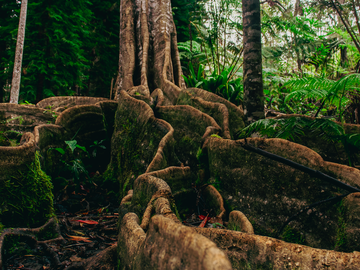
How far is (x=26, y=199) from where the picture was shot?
9.79 ft

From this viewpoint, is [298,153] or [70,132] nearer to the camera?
[298,153]

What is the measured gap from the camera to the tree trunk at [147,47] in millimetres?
6105

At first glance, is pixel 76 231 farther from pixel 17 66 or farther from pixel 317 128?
pixel 17 66

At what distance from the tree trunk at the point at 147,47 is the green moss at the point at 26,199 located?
337 centimetres

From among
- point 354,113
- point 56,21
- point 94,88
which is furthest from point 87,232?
point 94,88

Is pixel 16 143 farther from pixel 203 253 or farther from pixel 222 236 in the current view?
pixel 203 253

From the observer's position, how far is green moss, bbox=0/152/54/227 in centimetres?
283

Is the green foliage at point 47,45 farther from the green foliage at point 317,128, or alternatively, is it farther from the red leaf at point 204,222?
the green foliage at point 317,128

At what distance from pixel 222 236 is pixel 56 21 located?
33.5 ft

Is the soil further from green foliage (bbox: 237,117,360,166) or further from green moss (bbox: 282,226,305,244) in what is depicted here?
green foliage (bbox: 237,117,360,166)

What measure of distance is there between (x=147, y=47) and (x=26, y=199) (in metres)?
4.56

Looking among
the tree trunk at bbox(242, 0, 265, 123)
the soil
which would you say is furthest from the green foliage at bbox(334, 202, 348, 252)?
the soil

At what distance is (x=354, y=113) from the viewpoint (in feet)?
14.2

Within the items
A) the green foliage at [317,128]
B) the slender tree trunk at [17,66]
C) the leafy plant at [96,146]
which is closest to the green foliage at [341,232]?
the green foliage at [317,128]
